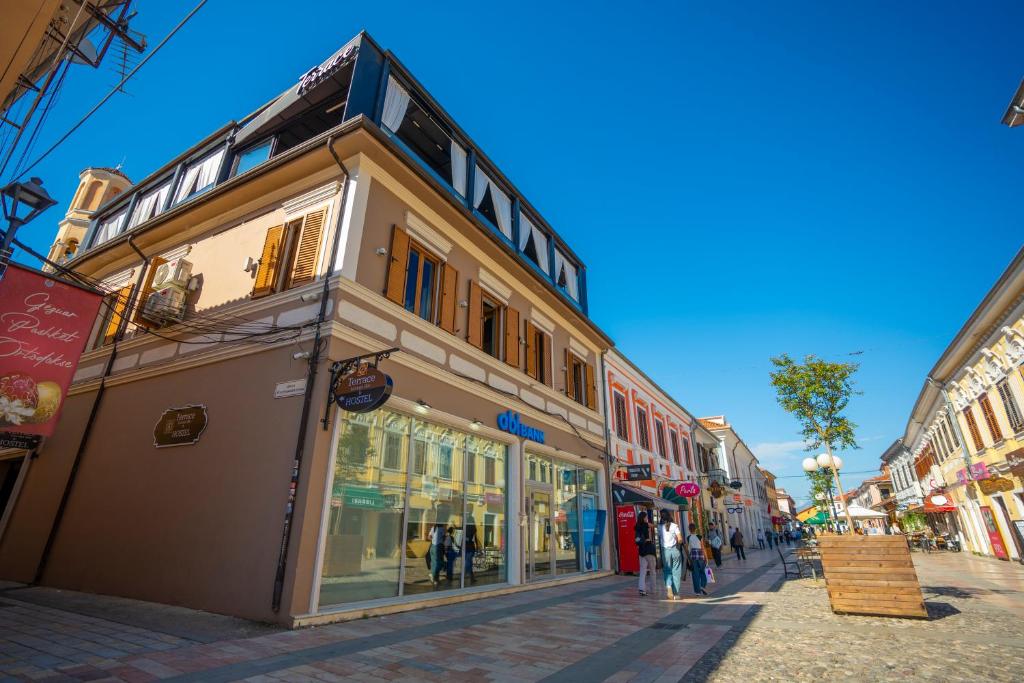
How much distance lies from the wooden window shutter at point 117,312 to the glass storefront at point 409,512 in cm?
763

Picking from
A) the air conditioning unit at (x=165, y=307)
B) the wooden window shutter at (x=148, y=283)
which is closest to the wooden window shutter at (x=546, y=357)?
the air conditioning unit at (x=165, y=307)

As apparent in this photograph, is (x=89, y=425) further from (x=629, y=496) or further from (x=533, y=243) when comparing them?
(x=629, y=496)

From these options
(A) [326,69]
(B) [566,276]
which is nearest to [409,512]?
(A) [326,69]

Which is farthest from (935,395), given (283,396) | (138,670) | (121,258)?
(121,258)

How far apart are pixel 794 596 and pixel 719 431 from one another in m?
26.4

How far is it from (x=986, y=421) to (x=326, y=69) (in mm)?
24592

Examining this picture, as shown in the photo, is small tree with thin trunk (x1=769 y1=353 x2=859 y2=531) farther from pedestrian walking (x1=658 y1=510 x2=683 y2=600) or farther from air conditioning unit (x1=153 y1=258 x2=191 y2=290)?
air conditioning unit (x1=153 y1=258 x2=191 y2=290)

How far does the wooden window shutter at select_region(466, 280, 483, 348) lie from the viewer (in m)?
10.3

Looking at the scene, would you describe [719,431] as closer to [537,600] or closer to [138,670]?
[537,600]

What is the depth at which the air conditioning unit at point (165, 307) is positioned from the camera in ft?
30.5

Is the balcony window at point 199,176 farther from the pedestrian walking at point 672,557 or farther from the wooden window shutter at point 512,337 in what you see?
the pedestrian walking at point 672,557

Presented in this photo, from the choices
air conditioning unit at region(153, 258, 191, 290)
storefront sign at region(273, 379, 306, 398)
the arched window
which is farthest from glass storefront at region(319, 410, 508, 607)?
the arched window

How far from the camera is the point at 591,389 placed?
15.8 meters

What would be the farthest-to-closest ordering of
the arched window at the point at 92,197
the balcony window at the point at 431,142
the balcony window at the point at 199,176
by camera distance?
1. the arched window at the point at 92,197
2. the balcony window at the point at 199,176
3. the balcony window at the point at 431,142
